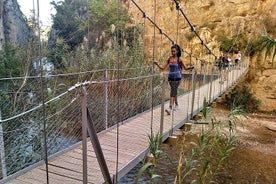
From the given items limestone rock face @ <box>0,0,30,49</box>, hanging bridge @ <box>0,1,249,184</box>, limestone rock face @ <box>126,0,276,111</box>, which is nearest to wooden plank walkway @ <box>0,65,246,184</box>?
hanging bridge @ <box>0,1,249,184</box>

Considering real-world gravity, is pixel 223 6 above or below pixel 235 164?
above

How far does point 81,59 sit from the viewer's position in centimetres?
372

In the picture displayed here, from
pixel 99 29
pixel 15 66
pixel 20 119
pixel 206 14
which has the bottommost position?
pixel 20 119

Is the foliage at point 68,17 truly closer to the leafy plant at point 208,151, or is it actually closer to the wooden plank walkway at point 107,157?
the wooden plank walkway at point 107,157

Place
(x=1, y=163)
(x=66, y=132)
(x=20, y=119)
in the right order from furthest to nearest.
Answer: (x=66, y=132), (x=20, y=119), (x=1, y=163)

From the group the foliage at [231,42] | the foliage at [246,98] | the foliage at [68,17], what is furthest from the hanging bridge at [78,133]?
the foliage at [231,42]

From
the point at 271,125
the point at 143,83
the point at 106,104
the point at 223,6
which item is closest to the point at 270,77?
the point at 271,125

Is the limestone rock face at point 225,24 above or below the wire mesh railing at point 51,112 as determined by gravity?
above

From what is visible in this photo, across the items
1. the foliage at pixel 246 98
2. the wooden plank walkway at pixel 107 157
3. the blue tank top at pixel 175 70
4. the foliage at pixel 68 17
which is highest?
the foliage at pixel 68 17

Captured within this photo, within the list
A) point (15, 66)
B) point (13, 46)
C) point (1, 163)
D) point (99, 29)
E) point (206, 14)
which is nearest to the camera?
point (1, 163)

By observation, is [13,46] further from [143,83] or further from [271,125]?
[271,125]

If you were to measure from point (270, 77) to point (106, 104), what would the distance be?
23.6 feet

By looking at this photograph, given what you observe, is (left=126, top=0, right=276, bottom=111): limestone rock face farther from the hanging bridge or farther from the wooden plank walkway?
the wooden plank walkway

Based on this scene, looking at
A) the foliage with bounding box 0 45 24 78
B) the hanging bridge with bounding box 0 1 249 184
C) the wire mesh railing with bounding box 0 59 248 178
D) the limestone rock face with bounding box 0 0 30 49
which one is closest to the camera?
the hanging bridge with bounding box 0 1 249 184
